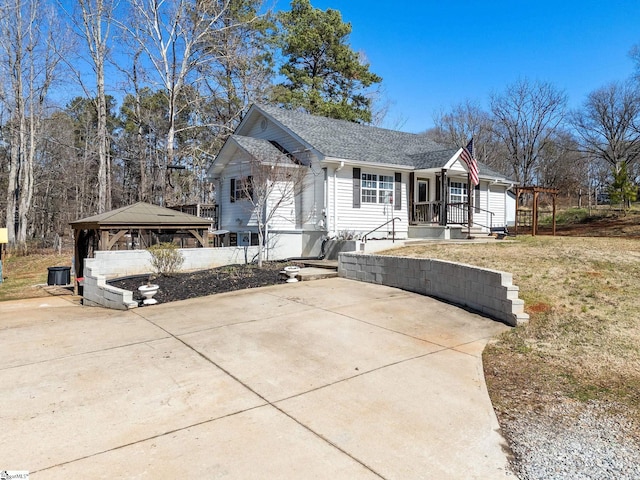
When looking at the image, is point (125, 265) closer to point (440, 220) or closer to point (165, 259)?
point (165, 259)

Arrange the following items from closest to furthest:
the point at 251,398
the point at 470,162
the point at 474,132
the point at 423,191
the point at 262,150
A: the point at 251,398, the point at 470,162, the point at 262,150, the point at 423,191, the point at 474,132

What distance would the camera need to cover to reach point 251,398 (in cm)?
399

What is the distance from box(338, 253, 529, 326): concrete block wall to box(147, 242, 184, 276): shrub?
15.2 ft

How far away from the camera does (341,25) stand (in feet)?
98.6

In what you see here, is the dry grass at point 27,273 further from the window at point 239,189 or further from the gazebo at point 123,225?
the window at point 239,189

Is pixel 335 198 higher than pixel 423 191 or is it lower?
lower

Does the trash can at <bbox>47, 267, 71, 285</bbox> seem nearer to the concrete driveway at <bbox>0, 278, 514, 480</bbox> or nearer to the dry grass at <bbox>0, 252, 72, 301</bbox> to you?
the dry grass at <bbox>0, 252, 72, 301</bbox>

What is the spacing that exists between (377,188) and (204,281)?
851 centimetres

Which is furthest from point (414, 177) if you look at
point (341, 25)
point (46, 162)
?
point (46, 162)

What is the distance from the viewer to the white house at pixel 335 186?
50.5 ft

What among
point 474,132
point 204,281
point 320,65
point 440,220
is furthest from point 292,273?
point 474,132

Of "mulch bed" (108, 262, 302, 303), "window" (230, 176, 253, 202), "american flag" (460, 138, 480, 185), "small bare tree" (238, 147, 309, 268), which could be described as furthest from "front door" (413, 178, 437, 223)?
"mulch bed" (108, 262, 302, 303)

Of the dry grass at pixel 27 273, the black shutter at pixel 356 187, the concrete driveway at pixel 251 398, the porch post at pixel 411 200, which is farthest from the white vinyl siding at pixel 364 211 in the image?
the dry grass at pixel 27 273

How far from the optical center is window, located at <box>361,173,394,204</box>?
16.2m
